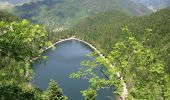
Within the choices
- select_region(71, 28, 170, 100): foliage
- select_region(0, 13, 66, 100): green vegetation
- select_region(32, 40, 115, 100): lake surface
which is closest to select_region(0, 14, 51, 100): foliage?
select_region(0, 13, 66, 100): green vegetation

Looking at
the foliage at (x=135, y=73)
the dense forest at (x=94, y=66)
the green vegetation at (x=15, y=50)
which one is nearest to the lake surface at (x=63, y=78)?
the dense forest at (x=94, y=66)

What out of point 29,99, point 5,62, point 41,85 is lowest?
point 29,99

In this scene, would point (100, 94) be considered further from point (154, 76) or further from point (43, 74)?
point (154, 76)

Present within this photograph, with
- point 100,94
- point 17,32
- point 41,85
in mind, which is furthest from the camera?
point 41,85

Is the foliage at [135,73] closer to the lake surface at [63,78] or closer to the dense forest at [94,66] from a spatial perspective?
the dense forest at [94,66]

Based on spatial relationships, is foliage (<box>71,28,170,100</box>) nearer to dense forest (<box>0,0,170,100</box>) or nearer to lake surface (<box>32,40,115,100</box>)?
dense forest (<box>0,0,170,100</box>)

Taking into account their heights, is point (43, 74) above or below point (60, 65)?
below

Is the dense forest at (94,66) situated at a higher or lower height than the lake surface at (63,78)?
lower

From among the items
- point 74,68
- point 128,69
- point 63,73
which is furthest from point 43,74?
point 128,69
